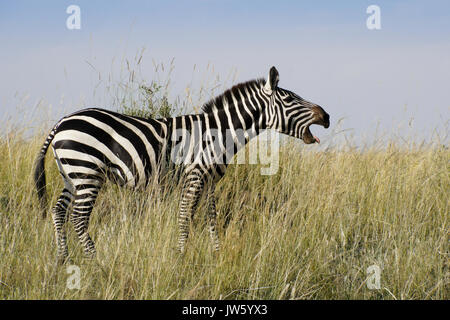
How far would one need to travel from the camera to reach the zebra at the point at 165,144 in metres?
4.80

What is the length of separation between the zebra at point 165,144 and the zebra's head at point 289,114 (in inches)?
0.5

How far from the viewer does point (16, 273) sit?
13.1ft

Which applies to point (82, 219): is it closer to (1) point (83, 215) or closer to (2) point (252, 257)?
(1) point (83, 215)

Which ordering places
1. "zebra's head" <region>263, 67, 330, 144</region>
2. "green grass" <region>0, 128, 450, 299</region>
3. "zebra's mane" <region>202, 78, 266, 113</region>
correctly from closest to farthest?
1. "green grass" <region>0, 128, 450, 299</region>
2. "zebra's head" <region>263, 67, 330, 144</region>
3. "zebra's mane" <region>202, 78, 266, 113</region>

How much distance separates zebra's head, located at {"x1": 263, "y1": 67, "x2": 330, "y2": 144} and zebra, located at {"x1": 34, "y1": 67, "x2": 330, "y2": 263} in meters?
0.01

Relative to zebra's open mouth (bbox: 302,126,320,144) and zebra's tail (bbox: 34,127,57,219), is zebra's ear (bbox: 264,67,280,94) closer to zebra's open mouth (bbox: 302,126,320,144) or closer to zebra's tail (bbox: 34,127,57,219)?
zebra's open mouth (bbox: 302,126,320,144)

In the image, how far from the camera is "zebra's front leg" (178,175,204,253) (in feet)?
15.9

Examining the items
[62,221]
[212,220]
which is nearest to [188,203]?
[212,220]

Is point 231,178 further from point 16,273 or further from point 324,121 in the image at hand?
point 16,273

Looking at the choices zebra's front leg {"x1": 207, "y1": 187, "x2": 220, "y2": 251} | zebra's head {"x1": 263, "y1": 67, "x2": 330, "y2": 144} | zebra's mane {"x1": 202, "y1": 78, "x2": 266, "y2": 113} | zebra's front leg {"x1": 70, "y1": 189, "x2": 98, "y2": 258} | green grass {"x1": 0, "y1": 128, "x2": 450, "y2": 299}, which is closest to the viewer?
green grass {"x1": 0, "y1": 128, "x2": 450, "y2": 299}

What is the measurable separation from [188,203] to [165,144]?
30.1 inches

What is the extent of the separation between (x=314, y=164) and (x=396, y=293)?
11.1 feet

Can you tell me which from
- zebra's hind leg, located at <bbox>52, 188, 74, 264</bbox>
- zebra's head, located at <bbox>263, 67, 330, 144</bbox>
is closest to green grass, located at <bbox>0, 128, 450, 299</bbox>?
zebra's hind leg, located at <bbox>52, 188, 74, 264</bbox>
